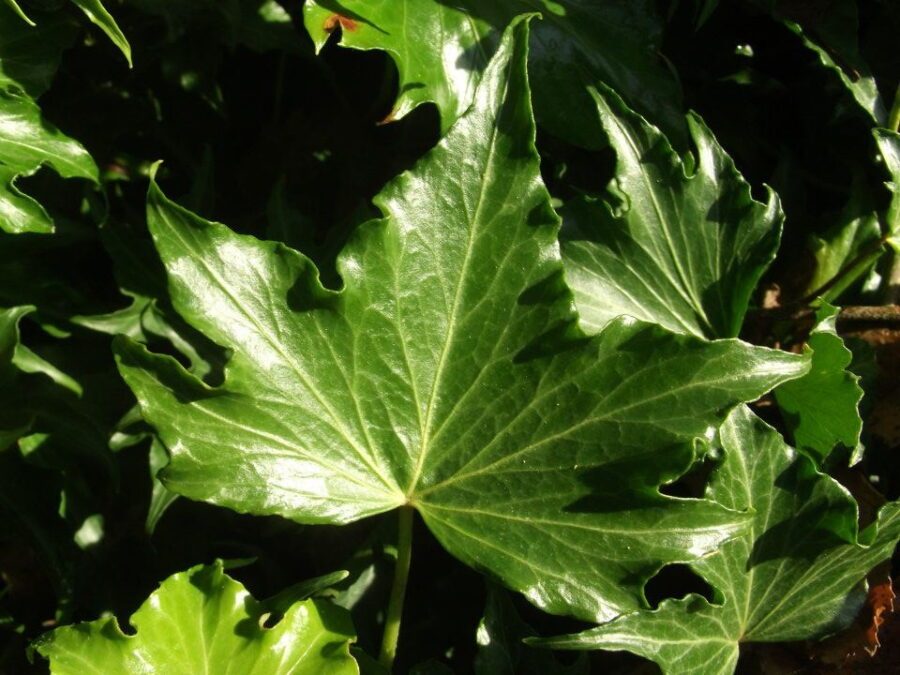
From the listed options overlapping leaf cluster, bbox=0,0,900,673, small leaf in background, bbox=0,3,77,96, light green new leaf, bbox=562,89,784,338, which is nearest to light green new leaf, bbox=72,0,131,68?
overlapping leaf cluster, bbox=0,0,900,673

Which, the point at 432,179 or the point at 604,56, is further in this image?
the point at 604,56

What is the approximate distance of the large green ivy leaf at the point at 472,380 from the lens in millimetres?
637

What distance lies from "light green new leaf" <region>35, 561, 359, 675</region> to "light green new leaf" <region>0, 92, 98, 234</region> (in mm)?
304

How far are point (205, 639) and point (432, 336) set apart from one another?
0.26 meters

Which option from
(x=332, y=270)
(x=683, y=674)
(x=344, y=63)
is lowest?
(x=683, y=674)

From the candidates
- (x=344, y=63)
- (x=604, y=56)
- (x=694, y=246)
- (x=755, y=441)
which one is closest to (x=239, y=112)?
(x=344, y=63)

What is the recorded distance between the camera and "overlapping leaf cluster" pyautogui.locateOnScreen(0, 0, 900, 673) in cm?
65

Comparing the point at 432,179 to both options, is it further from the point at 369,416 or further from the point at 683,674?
the point at 683,674

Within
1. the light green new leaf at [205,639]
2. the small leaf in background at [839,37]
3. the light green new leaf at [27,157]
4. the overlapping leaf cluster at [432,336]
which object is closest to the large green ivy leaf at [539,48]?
the overlapping leaf cluster at [432,336]

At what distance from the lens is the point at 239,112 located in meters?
1.04

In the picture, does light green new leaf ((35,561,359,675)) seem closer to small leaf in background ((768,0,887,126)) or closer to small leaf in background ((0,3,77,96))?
small leaf in background ((0,3,77,96))

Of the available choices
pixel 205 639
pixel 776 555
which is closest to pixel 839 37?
pixel 776 555

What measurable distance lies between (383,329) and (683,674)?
12.5 inches

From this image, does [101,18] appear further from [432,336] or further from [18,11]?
[432,336]
